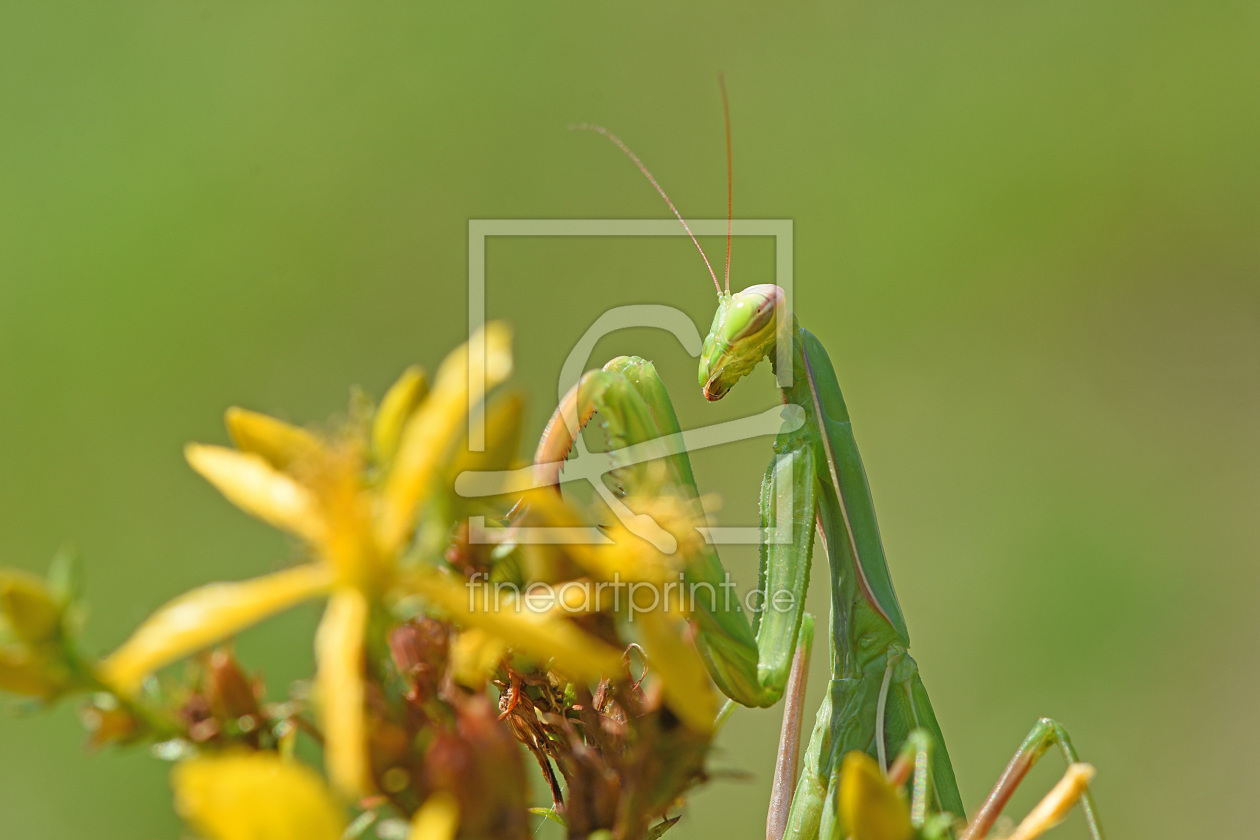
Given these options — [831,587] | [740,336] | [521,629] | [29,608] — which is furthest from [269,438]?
[831,587]

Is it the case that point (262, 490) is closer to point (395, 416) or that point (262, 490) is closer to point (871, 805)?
point (395, 416)

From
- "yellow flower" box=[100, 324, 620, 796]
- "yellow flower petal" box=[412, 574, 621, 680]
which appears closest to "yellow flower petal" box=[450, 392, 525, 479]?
"yellow flower" box=[100, 324, 620, 796]

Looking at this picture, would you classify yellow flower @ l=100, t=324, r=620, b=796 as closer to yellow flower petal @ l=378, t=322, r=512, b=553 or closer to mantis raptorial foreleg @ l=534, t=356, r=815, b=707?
yellow flower petal @ l=378, t=322, r=512, b=553

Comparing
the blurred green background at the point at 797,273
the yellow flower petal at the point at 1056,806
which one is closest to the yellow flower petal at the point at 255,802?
the yellow flower petal at the point at 1056,806

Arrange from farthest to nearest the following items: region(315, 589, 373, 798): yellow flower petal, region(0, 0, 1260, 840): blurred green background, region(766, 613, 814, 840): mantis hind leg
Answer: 1. region(0, 0, 1260, 840): blurred green background
2. region(766, 613, 814, 840): mantis hind leg
3. region(315, 589, 373, 798): yellow flower petal

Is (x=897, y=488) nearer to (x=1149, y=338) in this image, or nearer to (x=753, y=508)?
(x=753, y=508)
